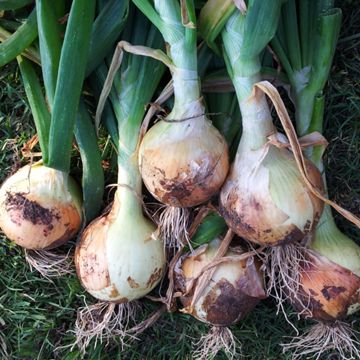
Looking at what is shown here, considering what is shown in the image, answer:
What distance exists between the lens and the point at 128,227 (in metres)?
1.26

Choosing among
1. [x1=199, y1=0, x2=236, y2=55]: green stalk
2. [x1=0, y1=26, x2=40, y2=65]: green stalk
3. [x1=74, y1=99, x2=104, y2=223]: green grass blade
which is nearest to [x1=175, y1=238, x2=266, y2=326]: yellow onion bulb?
[x1=74, y1=99, x2=104, y2=223]: green grass blade

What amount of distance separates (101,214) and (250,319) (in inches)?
17.9

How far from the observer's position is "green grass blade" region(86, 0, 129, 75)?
1209 millimetres

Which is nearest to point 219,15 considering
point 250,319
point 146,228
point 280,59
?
Result: point 280,59

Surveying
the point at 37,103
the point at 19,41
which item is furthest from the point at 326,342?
the point at 19,41

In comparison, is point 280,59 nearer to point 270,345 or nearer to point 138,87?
point 138,87

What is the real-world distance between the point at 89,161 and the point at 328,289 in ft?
1.95

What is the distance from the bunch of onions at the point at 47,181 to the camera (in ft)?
3.91

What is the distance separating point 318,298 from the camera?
126 cm

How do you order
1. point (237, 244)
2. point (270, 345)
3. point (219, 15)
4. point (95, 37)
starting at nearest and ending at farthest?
point (219, 15) → point (95, 37) → point (237, 244) → point (270, 345)

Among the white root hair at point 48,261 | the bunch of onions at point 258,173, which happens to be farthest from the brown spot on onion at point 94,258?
the bunch of onions at point 258,173

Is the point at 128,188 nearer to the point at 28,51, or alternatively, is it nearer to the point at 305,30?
the point at 28,51

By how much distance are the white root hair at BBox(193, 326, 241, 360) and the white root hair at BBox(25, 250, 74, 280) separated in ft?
1.22

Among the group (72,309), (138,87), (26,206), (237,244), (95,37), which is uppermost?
(95,37)
